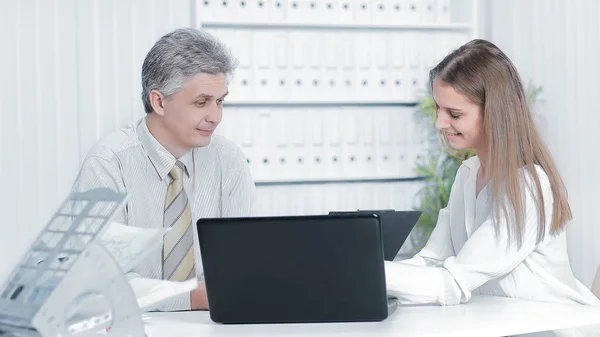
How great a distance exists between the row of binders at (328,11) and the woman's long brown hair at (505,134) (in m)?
2.30

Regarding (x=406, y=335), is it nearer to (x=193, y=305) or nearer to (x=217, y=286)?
(x=217, y=286)

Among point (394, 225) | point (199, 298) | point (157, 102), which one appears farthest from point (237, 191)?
point (394, 225)

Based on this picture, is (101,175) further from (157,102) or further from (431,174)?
(431,174)

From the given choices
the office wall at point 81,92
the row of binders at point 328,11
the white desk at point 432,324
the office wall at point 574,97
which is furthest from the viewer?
the row of binders at point 328,11

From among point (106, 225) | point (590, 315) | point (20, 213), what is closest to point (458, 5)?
point (20, 213)

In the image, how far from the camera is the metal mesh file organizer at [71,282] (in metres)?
1.15

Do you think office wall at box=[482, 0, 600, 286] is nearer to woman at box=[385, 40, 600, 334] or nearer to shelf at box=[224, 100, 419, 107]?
shelf at box=[224, 100, 419, 107]

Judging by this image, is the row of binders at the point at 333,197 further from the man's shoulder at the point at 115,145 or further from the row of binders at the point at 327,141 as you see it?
the man's shoulder at the point at 115,145

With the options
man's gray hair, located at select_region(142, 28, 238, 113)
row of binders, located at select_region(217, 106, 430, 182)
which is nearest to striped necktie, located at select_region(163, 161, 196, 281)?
man's gray hair, located at select_region(142, 28, 238, 113)

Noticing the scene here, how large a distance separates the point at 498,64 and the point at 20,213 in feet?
9.22

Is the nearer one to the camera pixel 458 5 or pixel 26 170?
pixel 26 170

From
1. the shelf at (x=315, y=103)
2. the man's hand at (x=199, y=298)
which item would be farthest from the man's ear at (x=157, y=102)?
the shelf at (x=315, y=103)

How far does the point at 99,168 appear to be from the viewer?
2486 mm

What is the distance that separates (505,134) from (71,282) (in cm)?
129
